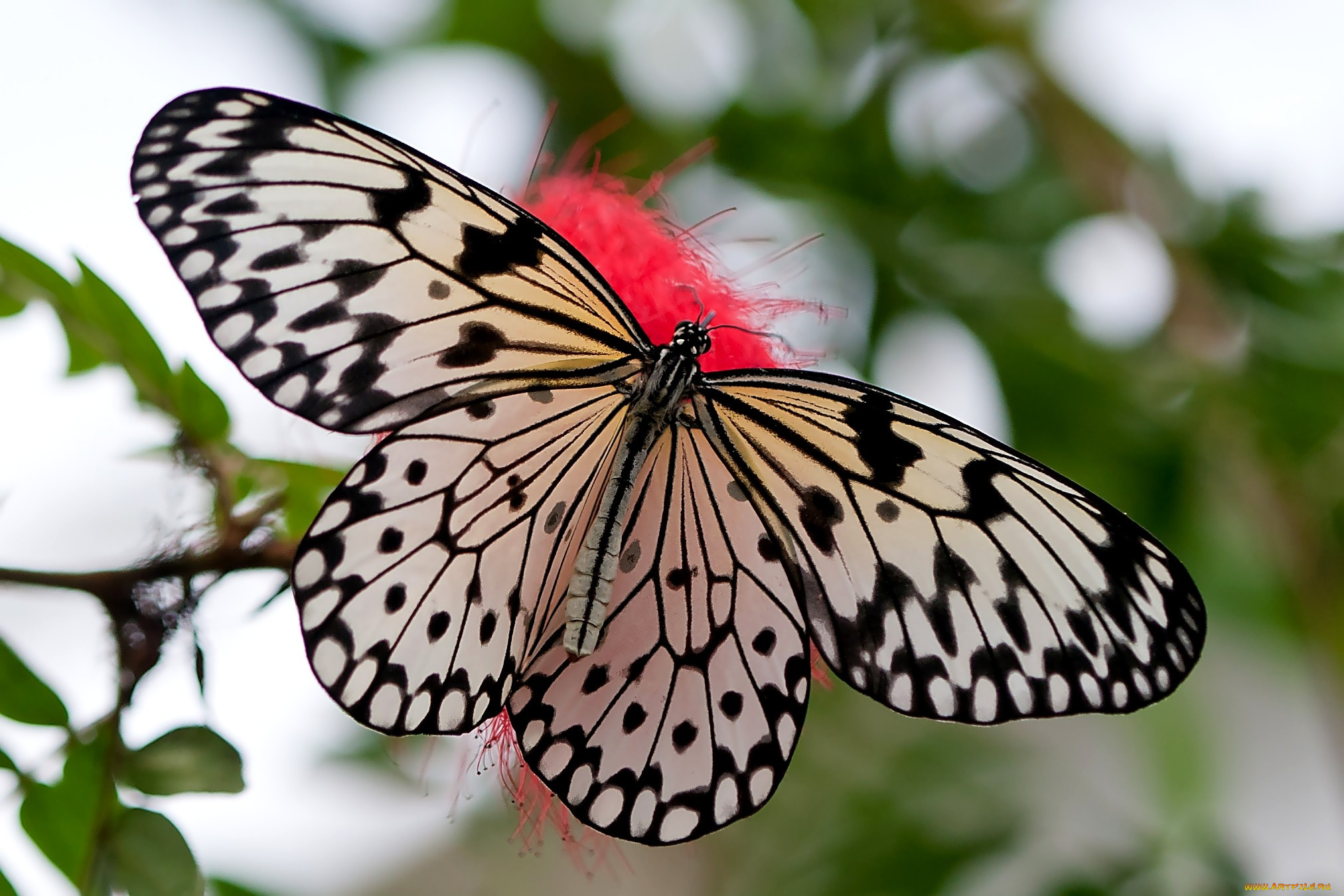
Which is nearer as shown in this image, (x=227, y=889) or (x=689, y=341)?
(x=689, y=341)

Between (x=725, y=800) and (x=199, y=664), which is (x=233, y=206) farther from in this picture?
(x=725, y=800)

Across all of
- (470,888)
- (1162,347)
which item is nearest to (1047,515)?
(1162,347)

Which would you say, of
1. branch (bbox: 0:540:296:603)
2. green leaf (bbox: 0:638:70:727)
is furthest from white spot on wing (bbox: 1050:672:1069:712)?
green leaf (bbox: 0:638:70:727)

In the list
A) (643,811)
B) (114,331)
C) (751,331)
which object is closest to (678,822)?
(643,811)

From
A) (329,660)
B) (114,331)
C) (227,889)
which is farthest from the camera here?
(227,889)

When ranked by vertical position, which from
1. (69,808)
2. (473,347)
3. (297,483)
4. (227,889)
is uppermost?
(473,347)

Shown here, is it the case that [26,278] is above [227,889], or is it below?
above

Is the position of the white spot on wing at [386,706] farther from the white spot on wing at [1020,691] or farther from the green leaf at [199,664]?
the white spot on wing at [1020,691]

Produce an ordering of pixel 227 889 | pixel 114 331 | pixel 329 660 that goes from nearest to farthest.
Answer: pixel 329 660 → pixel 114 331 → pixel 227 889
